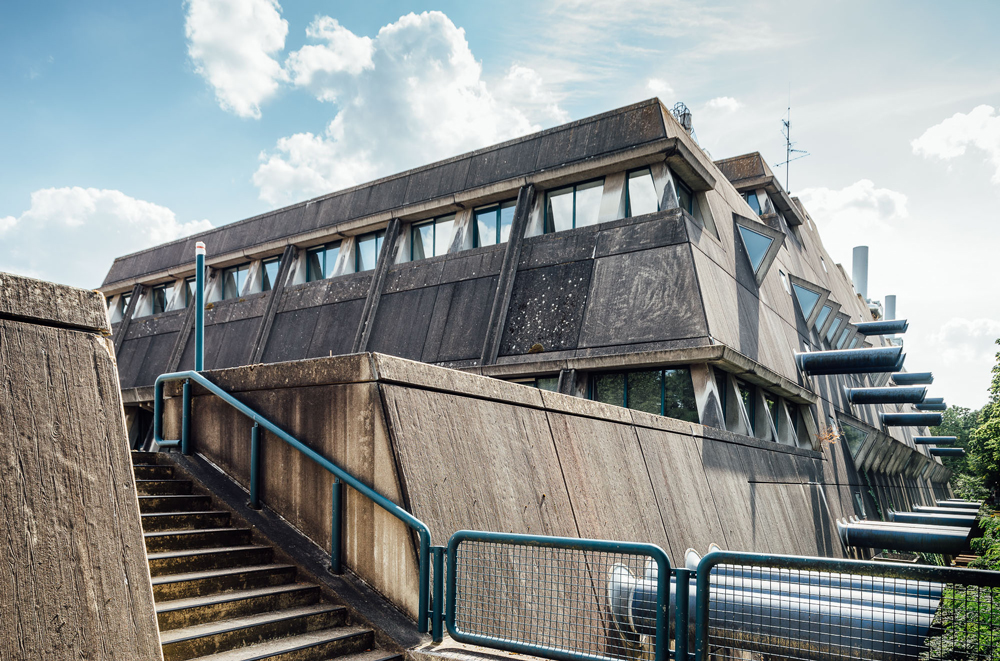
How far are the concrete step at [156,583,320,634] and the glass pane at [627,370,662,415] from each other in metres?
9.28

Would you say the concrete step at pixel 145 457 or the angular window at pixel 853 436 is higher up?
the concrete step at pixel 145 457

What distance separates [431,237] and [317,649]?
49.2ft

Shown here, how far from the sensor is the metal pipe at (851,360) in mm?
19812

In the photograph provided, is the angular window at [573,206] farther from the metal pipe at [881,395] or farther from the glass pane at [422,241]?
the metal pipe at [881,395]

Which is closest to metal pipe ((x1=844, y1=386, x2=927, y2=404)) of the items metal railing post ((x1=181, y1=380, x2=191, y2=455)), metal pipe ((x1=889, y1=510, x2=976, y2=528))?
metal pipe ((x1=889, y1=510, x2=976, y2=528))

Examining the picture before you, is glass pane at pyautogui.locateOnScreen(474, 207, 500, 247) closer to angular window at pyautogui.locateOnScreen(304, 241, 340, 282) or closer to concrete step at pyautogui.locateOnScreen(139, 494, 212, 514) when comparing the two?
angular window at pyautogui.locateOnScreen(304, 241, 340, 282)

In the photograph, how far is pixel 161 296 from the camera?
1052 inches

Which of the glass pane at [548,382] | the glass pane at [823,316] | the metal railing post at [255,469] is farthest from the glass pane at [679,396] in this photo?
the glass pane at [823,316]

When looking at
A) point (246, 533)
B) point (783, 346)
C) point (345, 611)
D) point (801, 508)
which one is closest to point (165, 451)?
point (246, 533)

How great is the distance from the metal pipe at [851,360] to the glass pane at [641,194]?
29.4 feet

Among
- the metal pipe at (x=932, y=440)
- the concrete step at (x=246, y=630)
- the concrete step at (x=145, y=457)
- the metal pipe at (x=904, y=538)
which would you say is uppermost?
the concrete step at (x=145, y=457)

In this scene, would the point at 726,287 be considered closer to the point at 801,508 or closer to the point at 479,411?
the point at 801,508

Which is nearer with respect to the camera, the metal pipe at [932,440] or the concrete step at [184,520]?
the concrete step at [184,520]

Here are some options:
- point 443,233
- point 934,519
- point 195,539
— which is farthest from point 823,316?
point 195,539
